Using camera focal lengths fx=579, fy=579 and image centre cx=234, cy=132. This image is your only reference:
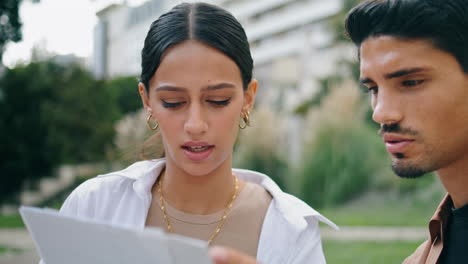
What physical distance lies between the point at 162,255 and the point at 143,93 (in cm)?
114

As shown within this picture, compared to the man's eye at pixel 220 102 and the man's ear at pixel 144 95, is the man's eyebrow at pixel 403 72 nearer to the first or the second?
the man's eye at pixel 220 102

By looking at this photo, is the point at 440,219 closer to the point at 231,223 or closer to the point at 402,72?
the point at 402,72

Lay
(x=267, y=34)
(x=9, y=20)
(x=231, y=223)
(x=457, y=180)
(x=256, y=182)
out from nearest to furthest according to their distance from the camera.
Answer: (x=457, y=180), (x=231, y=223), (x=256, y=182), (x=9, y=20), (x=267, y=34)

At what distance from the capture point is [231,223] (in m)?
2.17

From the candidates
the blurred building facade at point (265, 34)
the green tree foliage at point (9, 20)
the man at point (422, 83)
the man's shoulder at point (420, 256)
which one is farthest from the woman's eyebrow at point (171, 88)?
the blurred building facade at point (265, 34)

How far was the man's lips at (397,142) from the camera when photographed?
1728 millimetres

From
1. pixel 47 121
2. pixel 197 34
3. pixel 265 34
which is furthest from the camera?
pixel 265 34

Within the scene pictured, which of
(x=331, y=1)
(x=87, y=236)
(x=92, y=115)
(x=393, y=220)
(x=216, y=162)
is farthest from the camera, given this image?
(x=331, y=1)

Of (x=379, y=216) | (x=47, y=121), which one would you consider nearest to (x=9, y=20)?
(x=379, y=216)

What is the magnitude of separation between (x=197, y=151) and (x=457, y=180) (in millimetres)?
A: 861

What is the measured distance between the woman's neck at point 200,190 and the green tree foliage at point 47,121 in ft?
46.2

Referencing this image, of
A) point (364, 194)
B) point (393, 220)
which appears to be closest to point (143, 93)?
point (393, 220)

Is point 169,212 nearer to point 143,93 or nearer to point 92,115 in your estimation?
point 143,93

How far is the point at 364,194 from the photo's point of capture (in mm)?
11461
